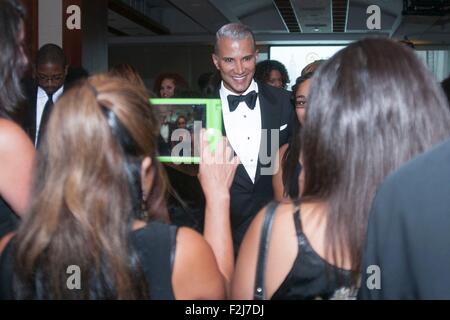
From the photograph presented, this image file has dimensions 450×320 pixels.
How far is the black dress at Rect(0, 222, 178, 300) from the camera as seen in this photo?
40.4 inches

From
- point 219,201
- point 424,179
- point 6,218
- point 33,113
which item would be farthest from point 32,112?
point 424,179

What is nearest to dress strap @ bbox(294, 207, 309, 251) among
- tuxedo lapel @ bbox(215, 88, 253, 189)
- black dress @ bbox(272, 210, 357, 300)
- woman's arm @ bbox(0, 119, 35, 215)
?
black dress @ bbox(272, 210, 357, 300)

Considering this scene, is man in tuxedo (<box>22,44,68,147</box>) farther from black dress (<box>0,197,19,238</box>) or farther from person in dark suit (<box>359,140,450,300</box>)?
person in dark suit (<box>359,140,450,300</box>)

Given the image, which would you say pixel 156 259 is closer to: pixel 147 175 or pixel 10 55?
pixel 147 175

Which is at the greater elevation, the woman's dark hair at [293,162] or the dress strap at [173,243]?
the woman's dark hair at [293,162]

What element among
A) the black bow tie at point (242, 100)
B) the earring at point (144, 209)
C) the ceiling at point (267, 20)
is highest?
the ceiling at point (267, 20)

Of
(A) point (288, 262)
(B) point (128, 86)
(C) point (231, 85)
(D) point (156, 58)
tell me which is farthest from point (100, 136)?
(D) point (156, 58)

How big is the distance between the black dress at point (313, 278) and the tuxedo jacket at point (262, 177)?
1.14 metres

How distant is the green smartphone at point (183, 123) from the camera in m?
1.72

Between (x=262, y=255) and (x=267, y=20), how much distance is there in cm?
1080

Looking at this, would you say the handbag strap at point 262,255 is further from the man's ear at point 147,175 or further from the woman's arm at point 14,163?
the woman's arm at point 14,163

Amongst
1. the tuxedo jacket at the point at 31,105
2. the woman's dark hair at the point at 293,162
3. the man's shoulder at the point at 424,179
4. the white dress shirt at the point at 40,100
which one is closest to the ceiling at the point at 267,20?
the tuxedo jacket at the point at 31,105

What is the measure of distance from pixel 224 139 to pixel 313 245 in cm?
48
